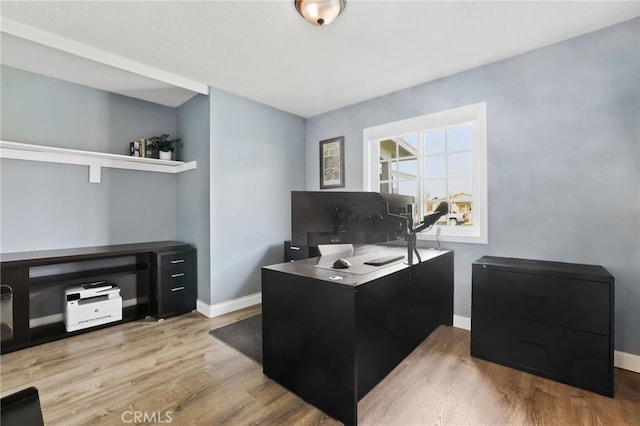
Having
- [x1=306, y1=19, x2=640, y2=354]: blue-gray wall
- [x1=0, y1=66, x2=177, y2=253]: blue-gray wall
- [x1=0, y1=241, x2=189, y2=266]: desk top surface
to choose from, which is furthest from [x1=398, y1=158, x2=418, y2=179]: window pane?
[x1=0, y1=66, x2=177, y2=253]: blue-gray wall

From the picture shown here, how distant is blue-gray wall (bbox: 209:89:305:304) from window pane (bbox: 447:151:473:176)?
6.68 ft

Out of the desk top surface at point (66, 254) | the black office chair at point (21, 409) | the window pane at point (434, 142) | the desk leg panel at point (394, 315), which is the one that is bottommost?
the desk leg panel at point (394, 315)

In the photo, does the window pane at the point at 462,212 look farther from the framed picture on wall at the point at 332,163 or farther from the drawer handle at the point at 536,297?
the framed picture on wall at the point at 332,163

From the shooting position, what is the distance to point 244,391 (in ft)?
5.76

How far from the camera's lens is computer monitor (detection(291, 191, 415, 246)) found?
1783 mm

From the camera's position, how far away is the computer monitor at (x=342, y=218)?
1.78 meters

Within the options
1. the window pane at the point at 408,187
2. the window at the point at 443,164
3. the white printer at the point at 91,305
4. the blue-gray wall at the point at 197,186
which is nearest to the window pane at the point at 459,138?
the window at the point at 443,164

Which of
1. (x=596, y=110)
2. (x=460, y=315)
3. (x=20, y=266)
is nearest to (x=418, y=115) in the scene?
(x=596, y=110)

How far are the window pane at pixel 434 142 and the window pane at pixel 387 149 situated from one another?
1.28 ft

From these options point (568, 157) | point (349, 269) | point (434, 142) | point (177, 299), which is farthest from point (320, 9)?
point (177, 299)

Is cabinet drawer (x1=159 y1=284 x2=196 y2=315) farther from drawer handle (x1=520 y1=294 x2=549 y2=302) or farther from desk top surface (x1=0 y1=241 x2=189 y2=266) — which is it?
drawer handle (x1=520 y1=294 x2=549 y2=302)

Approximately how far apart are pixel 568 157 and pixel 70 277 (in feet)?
14.8

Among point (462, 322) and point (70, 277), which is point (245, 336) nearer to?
point (70, 277)

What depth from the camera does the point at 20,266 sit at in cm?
224
